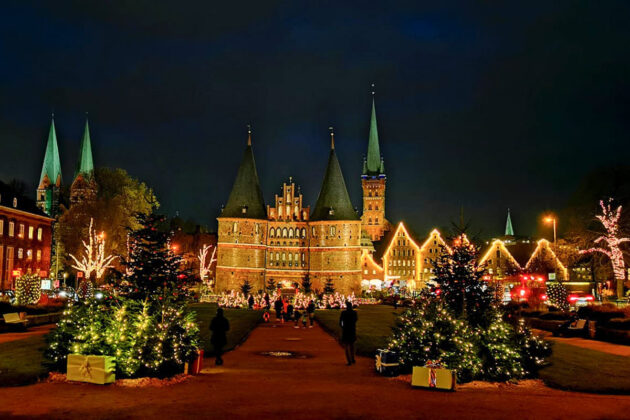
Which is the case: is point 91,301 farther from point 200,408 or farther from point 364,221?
point 364,221

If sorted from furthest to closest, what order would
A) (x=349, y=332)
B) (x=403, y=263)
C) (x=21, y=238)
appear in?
(x=403, y=263), (x=21, y=238), (x=349, y=332)

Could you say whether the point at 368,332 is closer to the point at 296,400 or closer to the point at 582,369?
the point at 582,369

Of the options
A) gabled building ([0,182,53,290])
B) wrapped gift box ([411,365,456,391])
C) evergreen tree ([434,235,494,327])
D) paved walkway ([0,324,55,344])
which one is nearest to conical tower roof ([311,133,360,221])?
gabled building ([0,182,53,290])

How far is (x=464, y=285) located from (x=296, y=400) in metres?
6.89

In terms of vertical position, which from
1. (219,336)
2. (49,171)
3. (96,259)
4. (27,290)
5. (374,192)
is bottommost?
(219,336)

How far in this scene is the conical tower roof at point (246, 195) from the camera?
85.1m

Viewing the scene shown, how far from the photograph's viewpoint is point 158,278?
58.0ft

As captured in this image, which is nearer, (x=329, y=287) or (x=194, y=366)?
(x=194, y=366)

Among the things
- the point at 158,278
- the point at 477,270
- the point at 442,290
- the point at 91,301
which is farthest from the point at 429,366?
the point at 91,301

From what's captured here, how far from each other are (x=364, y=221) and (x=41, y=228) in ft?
309

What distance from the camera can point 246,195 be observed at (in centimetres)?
8594

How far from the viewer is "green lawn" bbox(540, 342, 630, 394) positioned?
15.3m

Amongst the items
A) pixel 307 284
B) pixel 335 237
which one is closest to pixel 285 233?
pixel 335 237

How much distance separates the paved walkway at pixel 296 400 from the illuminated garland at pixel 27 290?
2448cm
